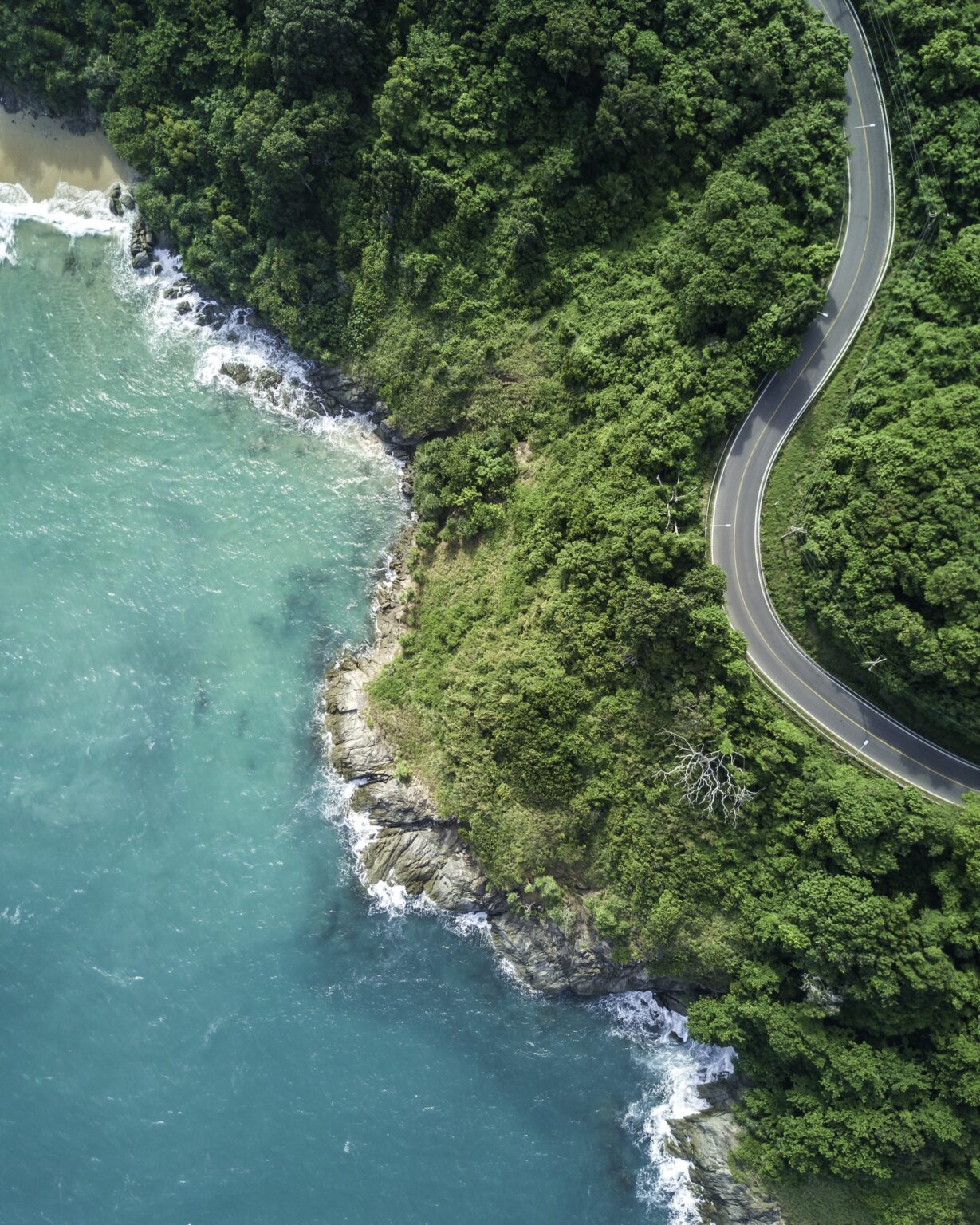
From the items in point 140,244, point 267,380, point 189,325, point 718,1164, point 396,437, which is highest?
point 140,244

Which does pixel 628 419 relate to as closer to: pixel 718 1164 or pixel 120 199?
pixel 120 199

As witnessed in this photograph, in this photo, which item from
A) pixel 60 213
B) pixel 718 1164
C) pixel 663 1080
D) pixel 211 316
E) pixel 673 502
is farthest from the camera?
pixel 60 213

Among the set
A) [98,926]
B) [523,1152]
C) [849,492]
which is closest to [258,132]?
[849,492]

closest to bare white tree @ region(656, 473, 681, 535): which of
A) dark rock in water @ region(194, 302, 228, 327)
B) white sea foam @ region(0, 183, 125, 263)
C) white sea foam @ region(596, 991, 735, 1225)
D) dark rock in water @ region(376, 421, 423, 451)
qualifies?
dark rock in water @ region(376, 421, 423, 451)

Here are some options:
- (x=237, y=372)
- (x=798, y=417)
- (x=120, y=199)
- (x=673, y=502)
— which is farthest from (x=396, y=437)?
(x=120, y=199)

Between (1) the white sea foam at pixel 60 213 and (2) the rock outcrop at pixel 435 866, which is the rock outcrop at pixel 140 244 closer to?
(1) the white sea foam at pixel 60 213

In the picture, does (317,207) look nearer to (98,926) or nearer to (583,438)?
(583,438)
